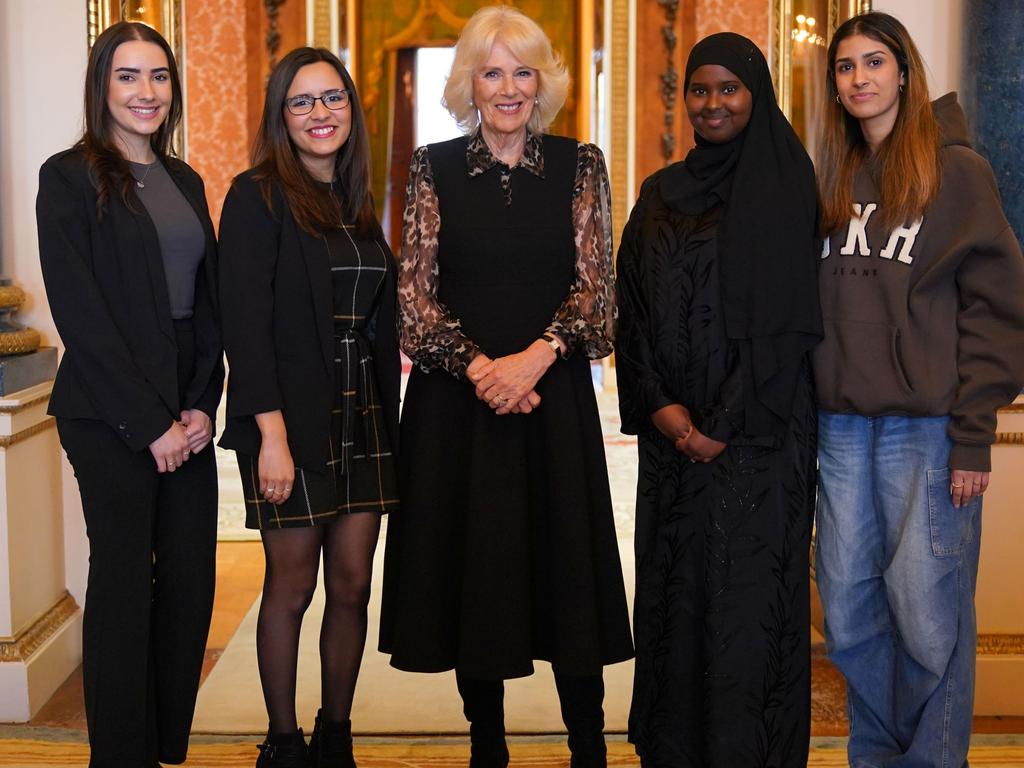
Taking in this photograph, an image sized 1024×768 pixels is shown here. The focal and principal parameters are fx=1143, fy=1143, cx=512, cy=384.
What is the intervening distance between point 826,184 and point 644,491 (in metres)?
0.78

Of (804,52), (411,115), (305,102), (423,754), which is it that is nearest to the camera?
(305,102)

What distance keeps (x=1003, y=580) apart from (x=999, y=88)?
4.63 feet

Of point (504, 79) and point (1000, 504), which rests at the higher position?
point (504, 79)

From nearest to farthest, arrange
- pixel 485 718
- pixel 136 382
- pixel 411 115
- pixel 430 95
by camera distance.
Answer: pixel 136 382
pixel 485 718
pixel 411 115
pixel 430 95

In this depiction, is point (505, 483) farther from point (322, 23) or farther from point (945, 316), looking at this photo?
point (322, 23)

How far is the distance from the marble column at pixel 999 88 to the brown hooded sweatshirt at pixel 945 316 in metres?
0.98

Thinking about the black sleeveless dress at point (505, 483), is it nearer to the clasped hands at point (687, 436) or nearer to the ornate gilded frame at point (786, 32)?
the clasped hands at point (687, 436)

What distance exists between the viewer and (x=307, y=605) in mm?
2535

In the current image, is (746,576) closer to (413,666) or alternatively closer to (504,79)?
(413,666)

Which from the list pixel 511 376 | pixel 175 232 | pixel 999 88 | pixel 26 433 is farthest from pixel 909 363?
pixel 26 433

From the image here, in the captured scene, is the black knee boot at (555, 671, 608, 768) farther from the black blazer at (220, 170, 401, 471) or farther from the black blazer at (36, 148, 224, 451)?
the black blazer at (36, 148, 224, 451)

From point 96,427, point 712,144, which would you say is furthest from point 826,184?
point 96,427

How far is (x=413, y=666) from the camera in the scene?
2523mm

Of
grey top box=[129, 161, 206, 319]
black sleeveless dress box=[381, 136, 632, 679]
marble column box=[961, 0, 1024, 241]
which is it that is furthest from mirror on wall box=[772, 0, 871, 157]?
grey top box=[129, 161, 206, 319]
